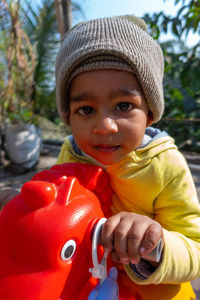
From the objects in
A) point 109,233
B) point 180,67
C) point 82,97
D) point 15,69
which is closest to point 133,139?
point 82,97

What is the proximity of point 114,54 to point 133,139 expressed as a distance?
260 millimetres

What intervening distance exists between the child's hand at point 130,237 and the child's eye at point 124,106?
324 millimetres

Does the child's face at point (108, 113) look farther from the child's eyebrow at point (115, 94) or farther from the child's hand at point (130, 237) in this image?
the child's hand at point (130, 237)

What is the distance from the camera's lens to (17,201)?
59 centimetres

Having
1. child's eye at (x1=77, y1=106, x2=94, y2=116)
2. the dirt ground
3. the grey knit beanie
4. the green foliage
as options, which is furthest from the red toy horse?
the green foliage

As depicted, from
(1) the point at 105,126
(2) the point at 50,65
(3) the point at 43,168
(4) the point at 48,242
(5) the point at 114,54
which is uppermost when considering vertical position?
(5) the point at 114,54

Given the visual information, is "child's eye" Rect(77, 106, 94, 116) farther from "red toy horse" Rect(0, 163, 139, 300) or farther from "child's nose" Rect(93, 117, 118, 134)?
"red toy horse" Rect(0, 163, 139, 300)

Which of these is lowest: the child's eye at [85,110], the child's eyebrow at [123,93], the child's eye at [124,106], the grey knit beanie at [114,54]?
the child's eye at [85,110]

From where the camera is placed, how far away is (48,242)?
511 mm

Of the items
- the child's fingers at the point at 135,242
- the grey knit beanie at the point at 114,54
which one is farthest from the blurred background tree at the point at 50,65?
the child's fingers at the point at 135,242

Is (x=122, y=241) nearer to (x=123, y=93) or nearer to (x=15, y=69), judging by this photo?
(x=123, y=93)

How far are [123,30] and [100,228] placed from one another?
2.03 ft

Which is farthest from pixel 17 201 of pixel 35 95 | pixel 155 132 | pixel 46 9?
pixel 46 9

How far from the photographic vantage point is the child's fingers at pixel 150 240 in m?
0.48
